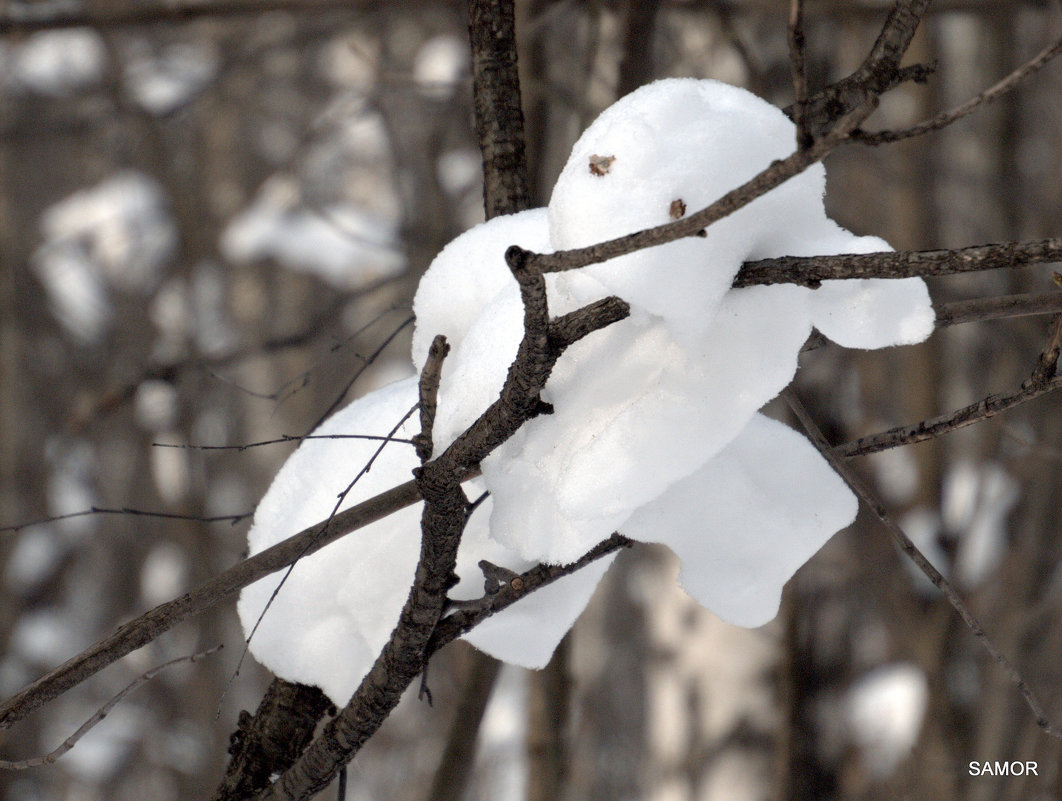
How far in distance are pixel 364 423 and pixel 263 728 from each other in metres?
0.30

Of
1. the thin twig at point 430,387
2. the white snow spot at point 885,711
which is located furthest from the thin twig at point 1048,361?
the white snow spot at point 885,711

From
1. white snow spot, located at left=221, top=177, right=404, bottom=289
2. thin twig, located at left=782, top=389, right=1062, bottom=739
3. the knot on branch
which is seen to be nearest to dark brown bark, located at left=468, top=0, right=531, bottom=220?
thin twig, located at left=782, top=389, right=1062, bottom=739

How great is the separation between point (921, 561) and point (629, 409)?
0.27 meters

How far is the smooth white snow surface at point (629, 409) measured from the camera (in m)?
0.46

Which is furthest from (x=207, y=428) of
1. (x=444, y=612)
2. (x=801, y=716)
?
(x=444, y=612)

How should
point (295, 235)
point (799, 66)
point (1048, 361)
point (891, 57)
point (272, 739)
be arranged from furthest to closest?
1. point (295, 235)
2. point (272, 739)
3. point (1048, 361)
4. point (891, 57)
5. point (799, 66)

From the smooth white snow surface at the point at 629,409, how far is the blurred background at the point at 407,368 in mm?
102

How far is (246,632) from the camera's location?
810 millimetres

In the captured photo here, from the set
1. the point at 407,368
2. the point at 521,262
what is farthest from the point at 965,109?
the point at 407,368

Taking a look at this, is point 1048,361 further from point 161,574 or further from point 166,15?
A: point 161,574

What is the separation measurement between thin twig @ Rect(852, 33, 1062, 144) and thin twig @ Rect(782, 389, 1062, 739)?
0.31 metres

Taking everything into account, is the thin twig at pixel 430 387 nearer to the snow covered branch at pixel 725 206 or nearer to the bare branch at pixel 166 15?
the snow covered branch at pixel 725 206

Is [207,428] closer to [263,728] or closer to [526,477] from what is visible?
[263,728]

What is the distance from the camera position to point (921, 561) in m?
0.62
